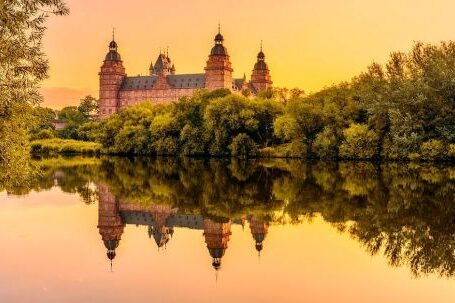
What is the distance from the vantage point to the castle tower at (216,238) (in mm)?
11902

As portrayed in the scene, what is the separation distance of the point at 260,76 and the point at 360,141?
8639 cm

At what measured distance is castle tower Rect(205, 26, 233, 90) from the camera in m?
116

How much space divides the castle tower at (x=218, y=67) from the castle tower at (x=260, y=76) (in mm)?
14349

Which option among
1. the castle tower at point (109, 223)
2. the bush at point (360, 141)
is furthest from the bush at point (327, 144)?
the castle tower at point (109, 223)

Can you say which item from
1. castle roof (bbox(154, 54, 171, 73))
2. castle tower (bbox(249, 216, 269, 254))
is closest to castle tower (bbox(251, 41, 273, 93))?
castle roof (bbox(154, 54, 171, 73))

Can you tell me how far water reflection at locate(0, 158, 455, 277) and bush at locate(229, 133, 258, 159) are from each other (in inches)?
922

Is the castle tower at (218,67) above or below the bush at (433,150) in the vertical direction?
above

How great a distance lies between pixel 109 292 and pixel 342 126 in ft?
136

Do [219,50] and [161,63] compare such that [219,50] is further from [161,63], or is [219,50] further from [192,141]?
[192,141]

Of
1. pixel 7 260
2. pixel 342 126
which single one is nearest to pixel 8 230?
pixel 7 260

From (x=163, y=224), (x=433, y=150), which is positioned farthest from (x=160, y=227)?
(x=433, y=150)

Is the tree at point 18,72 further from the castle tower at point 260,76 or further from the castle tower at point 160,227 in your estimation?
the castle tower at point 260,76

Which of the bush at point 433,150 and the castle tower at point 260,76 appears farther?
the castle tower at point 260,76

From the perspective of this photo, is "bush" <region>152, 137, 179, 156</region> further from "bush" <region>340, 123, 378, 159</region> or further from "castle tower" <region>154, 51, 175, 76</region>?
"castle tower" <region>154, 51, 175, 76</region>
